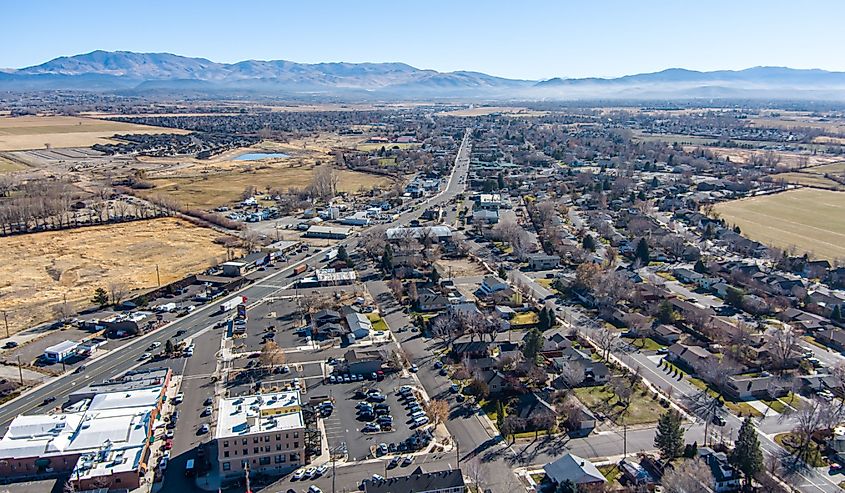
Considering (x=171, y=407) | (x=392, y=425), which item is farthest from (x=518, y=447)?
(x=171, y=407)

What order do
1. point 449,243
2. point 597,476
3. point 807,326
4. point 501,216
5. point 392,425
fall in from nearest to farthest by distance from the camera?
point 597,476
point 392,425
point 807,326
point 449,243
point 501,216

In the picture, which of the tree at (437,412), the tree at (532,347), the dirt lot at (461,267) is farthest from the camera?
the dirt lot at (461,267)

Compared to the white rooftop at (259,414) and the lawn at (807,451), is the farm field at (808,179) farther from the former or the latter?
the white rooftop at (259,414)

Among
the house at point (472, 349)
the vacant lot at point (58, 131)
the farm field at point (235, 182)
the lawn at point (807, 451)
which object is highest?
the vacant lot at point (58, 131)

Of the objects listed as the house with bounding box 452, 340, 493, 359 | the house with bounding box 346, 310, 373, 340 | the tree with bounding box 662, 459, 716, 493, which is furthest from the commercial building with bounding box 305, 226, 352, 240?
the tree with bounding box 662, 459, 716, 493

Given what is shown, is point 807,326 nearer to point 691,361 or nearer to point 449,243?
point 691,361

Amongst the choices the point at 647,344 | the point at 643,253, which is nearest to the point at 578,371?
the point at 647,344

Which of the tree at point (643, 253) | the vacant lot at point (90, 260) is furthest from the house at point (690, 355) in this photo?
the vacant lot at point (90, 260)
